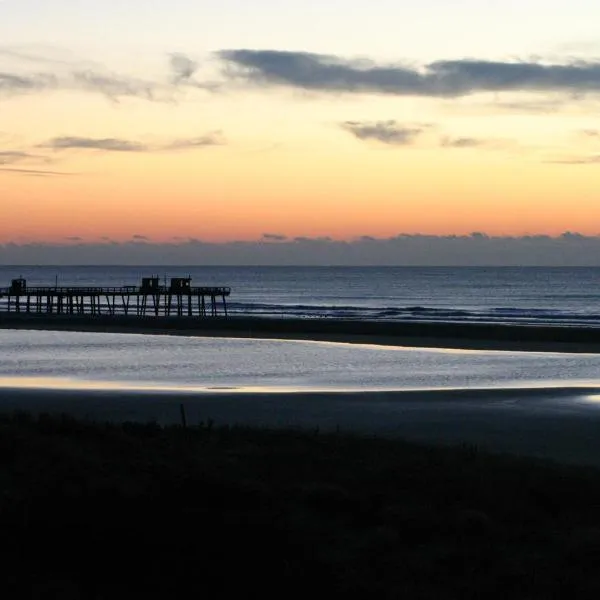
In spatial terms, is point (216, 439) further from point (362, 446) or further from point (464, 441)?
point (464, 441)

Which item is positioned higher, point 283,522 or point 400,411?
point 283,522

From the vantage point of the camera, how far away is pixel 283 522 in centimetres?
1422

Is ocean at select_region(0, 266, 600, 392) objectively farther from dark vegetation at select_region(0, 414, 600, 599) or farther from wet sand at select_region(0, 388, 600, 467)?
dark vegetation at select_region(0, 414, 600, 599)

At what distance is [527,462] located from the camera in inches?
758

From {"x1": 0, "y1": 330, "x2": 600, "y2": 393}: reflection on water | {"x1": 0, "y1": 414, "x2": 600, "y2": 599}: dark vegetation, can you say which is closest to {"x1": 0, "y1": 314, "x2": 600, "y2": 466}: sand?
{"x1": 0, "y1": 330, "x2": 600, "y2": 393}: reflection on water

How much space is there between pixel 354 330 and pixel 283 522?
55036 mm

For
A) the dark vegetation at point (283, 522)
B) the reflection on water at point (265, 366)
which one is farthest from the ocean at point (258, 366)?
the dark vegetation at point (283, 522)

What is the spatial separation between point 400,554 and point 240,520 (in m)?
2.07

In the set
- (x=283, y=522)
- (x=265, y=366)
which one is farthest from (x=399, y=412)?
(x=265, y=366)

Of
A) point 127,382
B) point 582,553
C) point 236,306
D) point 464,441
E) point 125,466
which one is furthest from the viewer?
point 236,306

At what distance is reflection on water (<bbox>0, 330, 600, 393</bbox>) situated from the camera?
1468 inches

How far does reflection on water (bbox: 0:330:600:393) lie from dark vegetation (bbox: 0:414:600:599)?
1744 cm

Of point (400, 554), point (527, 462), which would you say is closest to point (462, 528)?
point (400, 554)

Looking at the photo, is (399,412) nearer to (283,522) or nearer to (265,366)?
(283,522)
